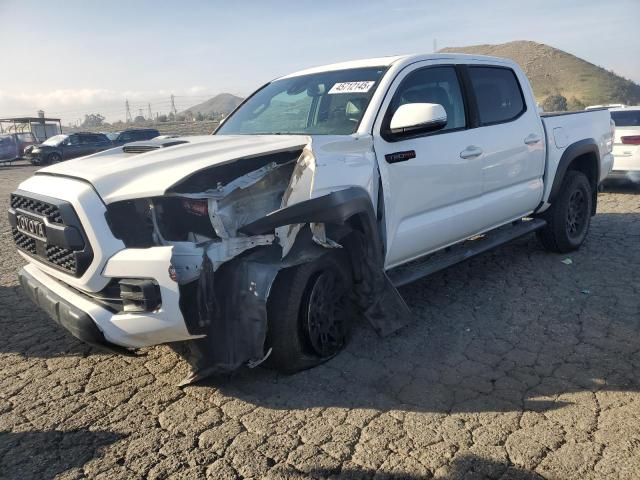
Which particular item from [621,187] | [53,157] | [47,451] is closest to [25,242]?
[47,451]

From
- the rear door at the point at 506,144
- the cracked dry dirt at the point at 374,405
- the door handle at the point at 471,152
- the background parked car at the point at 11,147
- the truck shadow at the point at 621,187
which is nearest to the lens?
the cracked dry dirt at the point at 374,405

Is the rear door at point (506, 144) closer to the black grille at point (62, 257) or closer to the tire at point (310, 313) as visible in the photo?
the tire at point (310, 313)

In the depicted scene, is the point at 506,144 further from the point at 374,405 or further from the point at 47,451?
the point at 47,451

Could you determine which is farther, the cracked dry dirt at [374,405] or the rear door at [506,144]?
the rear door at [506,144]

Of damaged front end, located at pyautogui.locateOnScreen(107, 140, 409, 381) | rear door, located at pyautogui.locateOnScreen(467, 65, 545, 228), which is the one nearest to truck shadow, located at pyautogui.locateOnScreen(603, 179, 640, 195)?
rear door, located at pyautogui.locateOnScreen(467, 65, 545, 228)

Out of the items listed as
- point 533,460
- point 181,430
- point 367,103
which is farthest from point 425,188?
point 181,430

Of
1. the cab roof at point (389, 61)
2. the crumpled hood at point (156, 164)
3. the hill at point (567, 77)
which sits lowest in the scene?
the crumpled hood at point (156, 164)

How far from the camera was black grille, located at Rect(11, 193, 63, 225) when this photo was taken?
313cm

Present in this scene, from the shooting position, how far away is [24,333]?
433cm

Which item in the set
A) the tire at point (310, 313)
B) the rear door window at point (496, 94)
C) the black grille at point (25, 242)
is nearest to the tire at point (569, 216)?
the rear door window at point (496, 94)

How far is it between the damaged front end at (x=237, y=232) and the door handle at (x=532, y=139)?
240cm

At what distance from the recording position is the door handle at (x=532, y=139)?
5.16 metres

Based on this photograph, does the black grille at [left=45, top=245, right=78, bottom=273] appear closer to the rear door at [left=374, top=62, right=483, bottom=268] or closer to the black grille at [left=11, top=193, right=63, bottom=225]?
the black grille at [left=11, top=193, right=63, bottom=225]

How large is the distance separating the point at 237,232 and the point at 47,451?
4.91ft
